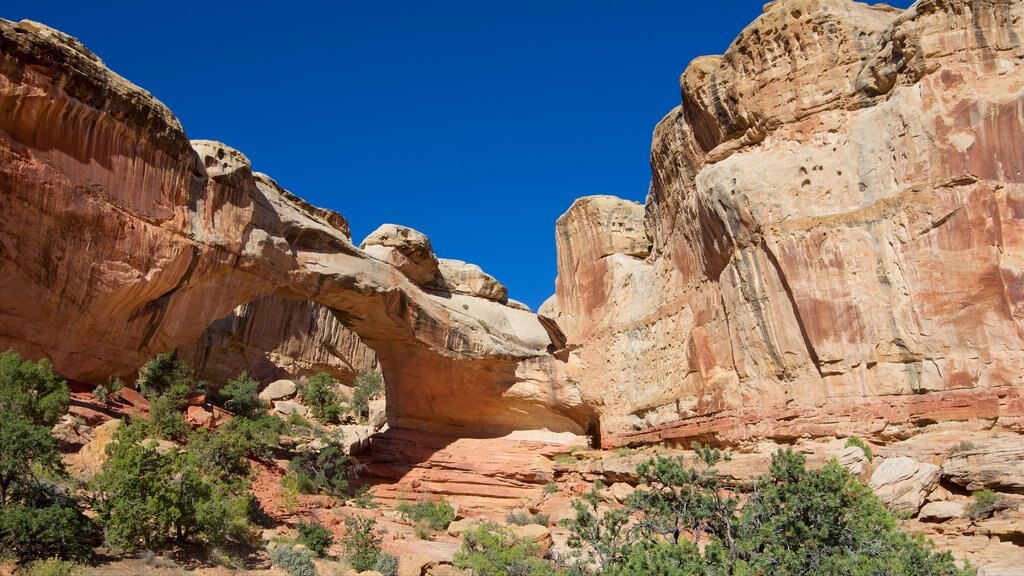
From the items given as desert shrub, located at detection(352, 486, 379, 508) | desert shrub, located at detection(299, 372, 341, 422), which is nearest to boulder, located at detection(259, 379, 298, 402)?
desert shrub, located at detection(299, 372, 341, 422)

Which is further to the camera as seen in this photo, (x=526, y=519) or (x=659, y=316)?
(x=659, y=316)

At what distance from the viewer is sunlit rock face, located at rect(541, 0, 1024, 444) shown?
619 inches

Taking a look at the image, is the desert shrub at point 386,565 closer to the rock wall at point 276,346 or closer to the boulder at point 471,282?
the boulder at point 471,282

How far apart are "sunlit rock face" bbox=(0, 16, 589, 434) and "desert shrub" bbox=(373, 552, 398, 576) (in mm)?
9085

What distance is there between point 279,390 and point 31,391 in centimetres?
1966

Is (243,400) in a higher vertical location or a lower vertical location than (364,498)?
higher

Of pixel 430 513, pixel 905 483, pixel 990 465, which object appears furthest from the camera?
pixel 430 513

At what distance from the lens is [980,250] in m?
15.7

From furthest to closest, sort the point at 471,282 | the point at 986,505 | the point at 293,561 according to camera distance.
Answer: the point at 471,282
the point at 293,561
the point at 986,505

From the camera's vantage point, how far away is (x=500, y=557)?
1529 centimetres

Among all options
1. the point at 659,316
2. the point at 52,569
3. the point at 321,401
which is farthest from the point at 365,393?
the point at 52,569

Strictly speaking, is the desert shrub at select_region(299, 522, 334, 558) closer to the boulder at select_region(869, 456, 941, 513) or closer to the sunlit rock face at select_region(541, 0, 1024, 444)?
the sunlit rock face at select_region(541, 0, 1024, 444)

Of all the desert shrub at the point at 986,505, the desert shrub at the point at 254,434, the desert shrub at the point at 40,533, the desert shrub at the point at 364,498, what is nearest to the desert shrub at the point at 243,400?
the desert shrub at the point at 254,434

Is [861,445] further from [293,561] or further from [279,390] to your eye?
[279,390]
